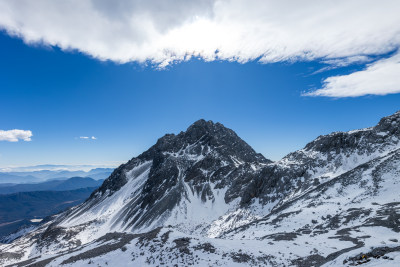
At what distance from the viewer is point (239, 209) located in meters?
86.1

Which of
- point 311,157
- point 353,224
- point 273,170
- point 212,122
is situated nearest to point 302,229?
point 353,224

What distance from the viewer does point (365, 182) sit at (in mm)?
52625

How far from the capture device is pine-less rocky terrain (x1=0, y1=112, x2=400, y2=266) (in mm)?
26031

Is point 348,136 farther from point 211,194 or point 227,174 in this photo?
point 211,194

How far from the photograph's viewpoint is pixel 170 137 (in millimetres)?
177000

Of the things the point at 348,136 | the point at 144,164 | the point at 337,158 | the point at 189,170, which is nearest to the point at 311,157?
the point at 337,158

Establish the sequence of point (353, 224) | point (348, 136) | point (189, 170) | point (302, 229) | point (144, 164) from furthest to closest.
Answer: point (144, 164) → point (189, 170) → point (348, 136) → point (302, 229) → point (353, 224)

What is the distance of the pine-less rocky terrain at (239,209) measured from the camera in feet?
85.4

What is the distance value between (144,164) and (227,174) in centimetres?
8602

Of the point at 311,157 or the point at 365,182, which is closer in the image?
the point at 365,182

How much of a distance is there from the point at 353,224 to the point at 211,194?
256 ft

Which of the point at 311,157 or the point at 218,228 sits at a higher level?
the point at 311,157

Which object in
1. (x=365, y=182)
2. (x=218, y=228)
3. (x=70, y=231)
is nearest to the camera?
(x=365, y=182)

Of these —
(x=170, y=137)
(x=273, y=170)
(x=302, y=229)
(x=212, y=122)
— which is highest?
(x=212, y=122)
